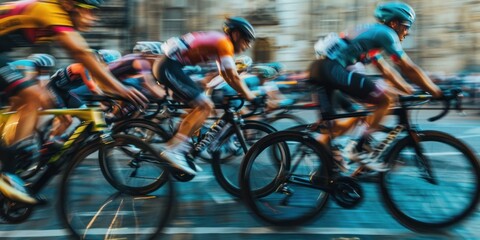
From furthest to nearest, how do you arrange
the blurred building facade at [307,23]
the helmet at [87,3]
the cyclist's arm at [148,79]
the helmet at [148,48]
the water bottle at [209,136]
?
1. the blurred building facade at [307,23]
2. the helmet at [148,48]
3. the cyclist's arm at [148,79]
4. the water bottle at [209,136]
5. the helmet at [87,3]

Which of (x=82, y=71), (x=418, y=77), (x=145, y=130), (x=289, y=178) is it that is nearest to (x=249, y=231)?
(x=289, y=178)

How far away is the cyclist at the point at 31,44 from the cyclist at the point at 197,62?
1216 millimetres

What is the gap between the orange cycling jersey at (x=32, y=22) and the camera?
3715 millimetres

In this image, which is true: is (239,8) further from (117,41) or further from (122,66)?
(122,66)

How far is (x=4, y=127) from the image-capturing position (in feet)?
13.2

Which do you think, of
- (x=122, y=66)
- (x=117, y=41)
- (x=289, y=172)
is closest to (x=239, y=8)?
(x=117, y=41)

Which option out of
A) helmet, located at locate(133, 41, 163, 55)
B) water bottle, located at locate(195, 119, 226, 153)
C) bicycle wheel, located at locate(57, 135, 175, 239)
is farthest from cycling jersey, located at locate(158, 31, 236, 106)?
helmet, located at locate(133, 41, 163, 55)

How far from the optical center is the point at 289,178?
4777mm

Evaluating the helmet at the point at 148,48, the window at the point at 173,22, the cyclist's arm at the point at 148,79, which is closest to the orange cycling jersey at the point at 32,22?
the cyclist's arm at the point at 148,79

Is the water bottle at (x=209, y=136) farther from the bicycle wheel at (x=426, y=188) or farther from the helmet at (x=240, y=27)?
Answer: the bicycle wheel at (x=426, y=188)

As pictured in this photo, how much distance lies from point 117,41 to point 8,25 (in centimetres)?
3512

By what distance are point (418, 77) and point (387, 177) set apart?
842 mm

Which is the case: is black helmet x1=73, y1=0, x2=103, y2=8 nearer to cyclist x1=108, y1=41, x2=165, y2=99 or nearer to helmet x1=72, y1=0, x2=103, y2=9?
helmet x1=72, y1=0, x2=103, y2=9

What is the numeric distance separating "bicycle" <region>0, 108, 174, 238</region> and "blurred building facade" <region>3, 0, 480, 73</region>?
112ft
